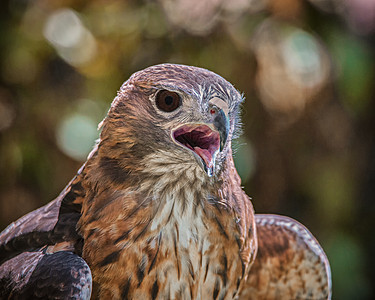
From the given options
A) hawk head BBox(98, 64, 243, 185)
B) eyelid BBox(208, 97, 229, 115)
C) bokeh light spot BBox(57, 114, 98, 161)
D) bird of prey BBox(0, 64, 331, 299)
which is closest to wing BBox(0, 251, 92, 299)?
bird of prey BBox(0, 64, 331, 299)

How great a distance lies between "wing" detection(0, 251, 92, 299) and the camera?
169 centimetres

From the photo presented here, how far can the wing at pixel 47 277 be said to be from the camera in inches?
66.4

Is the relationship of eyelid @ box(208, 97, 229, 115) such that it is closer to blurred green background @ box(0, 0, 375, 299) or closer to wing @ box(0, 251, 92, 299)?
wing @ box(0, 251, 92, 299)

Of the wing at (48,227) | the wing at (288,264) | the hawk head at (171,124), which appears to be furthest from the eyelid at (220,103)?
the wing at (288,264)

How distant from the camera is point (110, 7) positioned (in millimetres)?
4027

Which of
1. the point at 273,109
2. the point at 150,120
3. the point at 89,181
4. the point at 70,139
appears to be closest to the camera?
the point at 150,120

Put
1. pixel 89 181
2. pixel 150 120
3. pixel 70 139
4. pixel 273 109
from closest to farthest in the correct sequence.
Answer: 1. pixel 150 120
2. pixel 89 181
3. pixel 70 139
4. pixel 273 109

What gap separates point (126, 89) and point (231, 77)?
225cm

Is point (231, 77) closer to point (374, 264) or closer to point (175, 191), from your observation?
point (374, 264)

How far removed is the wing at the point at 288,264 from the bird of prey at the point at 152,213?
1.49 feet

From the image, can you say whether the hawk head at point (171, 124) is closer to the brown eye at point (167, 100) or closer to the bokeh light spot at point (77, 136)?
the brown eye at point (167, 100)

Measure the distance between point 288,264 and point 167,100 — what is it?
3.25 feet

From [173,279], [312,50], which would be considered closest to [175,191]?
[173,279]

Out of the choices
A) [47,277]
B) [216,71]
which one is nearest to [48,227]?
[47,277]
